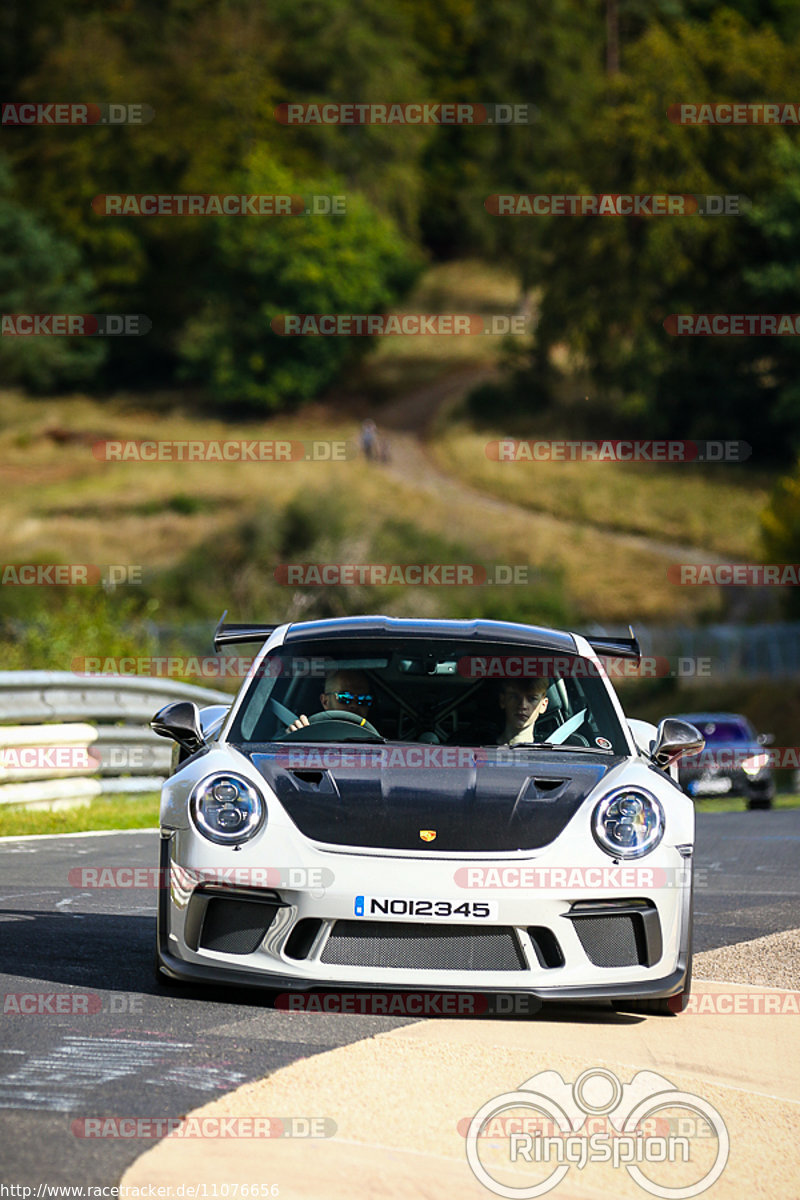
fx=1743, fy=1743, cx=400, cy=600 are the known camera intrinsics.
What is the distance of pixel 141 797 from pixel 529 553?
44.0 metres

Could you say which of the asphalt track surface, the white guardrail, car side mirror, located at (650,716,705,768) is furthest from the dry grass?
car side mirror, located at (650,716,705,768)

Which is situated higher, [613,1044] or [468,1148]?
[468,1148]

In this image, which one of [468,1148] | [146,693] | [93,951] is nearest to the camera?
[468,1148]

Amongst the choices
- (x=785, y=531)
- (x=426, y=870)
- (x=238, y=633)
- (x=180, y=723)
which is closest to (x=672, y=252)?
(x=785, y=531)

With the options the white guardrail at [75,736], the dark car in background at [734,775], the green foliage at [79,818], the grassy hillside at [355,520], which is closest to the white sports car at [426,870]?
the green foliage at [79,818]

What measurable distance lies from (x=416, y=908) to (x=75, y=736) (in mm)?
8601

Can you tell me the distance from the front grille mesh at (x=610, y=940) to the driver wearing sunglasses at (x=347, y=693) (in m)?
1.73

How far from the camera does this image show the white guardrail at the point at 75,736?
13.2 metres

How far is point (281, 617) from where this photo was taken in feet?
159

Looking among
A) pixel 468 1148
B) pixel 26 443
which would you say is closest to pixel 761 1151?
pixel 468 1148

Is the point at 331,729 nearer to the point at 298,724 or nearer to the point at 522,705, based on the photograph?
the point at 298,724

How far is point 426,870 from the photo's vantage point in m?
5.77

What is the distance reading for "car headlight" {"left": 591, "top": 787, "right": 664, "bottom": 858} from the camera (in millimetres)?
6004

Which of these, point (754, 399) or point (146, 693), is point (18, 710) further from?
point (754, 399)
